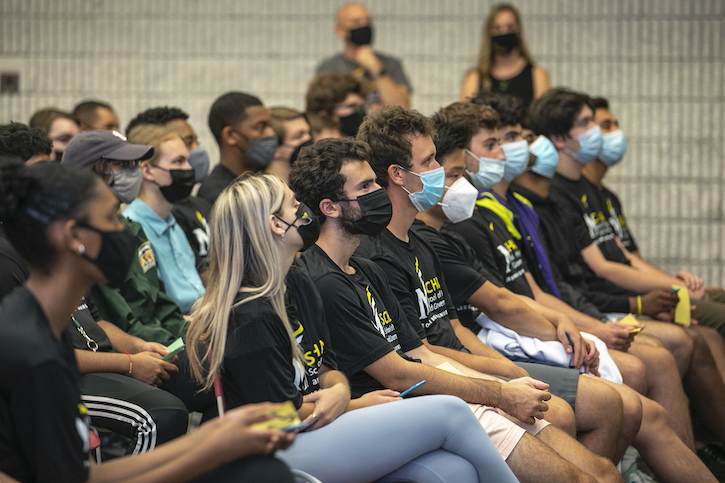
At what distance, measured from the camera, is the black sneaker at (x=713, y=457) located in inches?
148

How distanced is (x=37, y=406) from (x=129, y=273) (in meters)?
1.62

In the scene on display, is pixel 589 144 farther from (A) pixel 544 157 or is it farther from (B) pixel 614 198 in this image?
(B) pixel 614 198

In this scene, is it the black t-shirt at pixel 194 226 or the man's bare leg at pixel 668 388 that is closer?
the man's bare leg at pixel 668 388

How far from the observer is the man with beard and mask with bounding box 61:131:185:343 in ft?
9.96

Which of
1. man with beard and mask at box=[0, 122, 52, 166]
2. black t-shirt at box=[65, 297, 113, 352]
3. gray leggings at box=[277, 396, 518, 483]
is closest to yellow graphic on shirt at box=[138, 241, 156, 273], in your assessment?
black t-shirt at box=[65, 297, 113, 352]

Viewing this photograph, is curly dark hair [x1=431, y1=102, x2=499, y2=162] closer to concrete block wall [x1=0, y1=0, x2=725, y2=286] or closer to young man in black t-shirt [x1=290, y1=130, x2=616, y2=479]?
young man in black t-shirt [x1=290, y1=130, x2=616, y2=479]

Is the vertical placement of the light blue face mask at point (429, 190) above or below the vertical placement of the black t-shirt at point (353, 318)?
above

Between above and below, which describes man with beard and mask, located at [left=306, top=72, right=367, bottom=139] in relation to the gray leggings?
above

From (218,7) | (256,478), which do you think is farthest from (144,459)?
(218,7)

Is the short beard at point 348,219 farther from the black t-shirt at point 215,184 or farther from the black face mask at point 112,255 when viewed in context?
the black t-shirt at point 215,184

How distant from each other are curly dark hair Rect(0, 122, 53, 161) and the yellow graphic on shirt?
64 centimetres

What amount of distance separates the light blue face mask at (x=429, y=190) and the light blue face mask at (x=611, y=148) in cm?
234

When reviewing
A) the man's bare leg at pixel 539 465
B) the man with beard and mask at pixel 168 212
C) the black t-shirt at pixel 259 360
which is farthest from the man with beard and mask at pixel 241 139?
the man's bare leg at pixel 539 465

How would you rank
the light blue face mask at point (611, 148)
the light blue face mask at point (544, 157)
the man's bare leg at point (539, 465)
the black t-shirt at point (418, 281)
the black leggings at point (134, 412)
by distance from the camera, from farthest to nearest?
1. the light blue face mask at point (611, 148)
2. the light blue face mask at point (544, 157)
3. the black t-shirt at point (418, 281)
4. the black leggings at point (134, 412)
5. the man's bare leg at point (539, 465)
